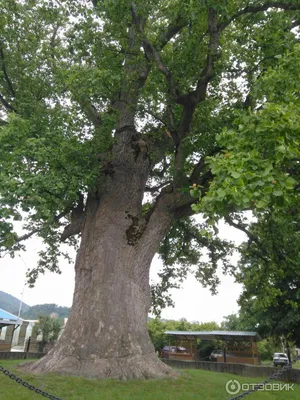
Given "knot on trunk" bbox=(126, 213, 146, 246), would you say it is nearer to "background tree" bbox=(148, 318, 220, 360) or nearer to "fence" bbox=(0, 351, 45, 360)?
"fence" bbox=(0, 351, 45, 360)

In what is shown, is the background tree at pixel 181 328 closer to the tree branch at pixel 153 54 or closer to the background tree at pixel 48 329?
the background tree at pixel 48 329

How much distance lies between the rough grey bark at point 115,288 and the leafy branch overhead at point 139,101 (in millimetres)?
114

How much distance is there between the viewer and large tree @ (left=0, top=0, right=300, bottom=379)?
733cm

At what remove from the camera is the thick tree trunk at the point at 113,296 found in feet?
23.0

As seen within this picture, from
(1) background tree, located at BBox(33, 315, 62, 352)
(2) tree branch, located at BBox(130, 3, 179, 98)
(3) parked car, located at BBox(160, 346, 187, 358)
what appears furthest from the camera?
(1) background tree, located at BBox(33, 315, 62, 352)

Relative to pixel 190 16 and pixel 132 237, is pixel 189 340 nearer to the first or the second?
pixel 132 237

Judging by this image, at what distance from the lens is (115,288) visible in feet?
26.1

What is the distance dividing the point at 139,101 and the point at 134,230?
4202 millimetres

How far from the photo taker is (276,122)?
190 inches

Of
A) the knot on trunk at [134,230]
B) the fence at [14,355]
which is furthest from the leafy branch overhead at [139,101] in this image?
the fence at [14,355]

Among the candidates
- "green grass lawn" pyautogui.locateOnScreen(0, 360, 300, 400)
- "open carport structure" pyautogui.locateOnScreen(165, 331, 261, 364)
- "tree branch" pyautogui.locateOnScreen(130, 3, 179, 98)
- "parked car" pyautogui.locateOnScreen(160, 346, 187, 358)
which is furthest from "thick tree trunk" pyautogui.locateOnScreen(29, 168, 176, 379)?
"parked car" pyautogui.locateOnScreen(160, 346, 187, 358)

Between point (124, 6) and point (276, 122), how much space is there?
18.1 feet

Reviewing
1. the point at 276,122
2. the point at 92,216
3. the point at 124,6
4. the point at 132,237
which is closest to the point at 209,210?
the point at 276,122

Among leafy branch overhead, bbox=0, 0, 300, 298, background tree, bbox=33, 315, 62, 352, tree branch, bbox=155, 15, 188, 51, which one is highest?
tree branch, bbox=155, 15, 188, 51
